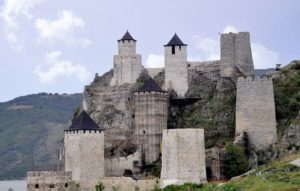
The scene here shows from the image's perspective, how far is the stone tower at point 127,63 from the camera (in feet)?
210

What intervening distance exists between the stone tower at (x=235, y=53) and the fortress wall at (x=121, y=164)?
28.4ft

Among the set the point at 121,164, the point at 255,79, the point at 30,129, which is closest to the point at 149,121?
the point at 121,164

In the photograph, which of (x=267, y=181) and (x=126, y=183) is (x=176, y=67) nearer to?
(x=126, y=183)

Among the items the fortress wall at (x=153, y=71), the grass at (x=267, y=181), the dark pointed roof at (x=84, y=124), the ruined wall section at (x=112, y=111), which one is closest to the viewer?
the grass at (x=267, y=181)

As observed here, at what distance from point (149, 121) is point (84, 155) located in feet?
17.8

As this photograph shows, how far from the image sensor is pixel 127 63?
64062 millimetres

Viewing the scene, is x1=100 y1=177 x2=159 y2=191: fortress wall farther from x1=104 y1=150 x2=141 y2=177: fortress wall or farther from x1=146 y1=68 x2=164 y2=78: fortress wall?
x1=146 y1=68 x2=164 y2=78: fortress wall

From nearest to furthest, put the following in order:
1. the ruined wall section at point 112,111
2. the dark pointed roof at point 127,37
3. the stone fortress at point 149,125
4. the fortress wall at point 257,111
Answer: the stone fortress at point 149,125 → the fortress wall at point 257,111 → the ruined wall section at point 112,111 → the dark pointed roof at point 127,37

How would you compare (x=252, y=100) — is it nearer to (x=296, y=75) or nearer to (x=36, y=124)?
(x=296, y=75)

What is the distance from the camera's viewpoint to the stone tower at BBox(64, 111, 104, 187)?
2196 inches

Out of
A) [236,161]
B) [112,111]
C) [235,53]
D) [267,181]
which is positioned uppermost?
[235,53]

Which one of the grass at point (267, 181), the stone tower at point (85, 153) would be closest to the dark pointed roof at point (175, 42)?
the stone tower at point (85, 153)

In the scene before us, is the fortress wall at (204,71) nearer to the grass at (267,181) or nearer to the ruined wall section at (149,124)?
the ruined wall section at (149,124)

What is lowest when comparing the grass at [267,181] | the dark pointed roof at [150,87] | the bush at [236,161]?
the grass at [267,181]
